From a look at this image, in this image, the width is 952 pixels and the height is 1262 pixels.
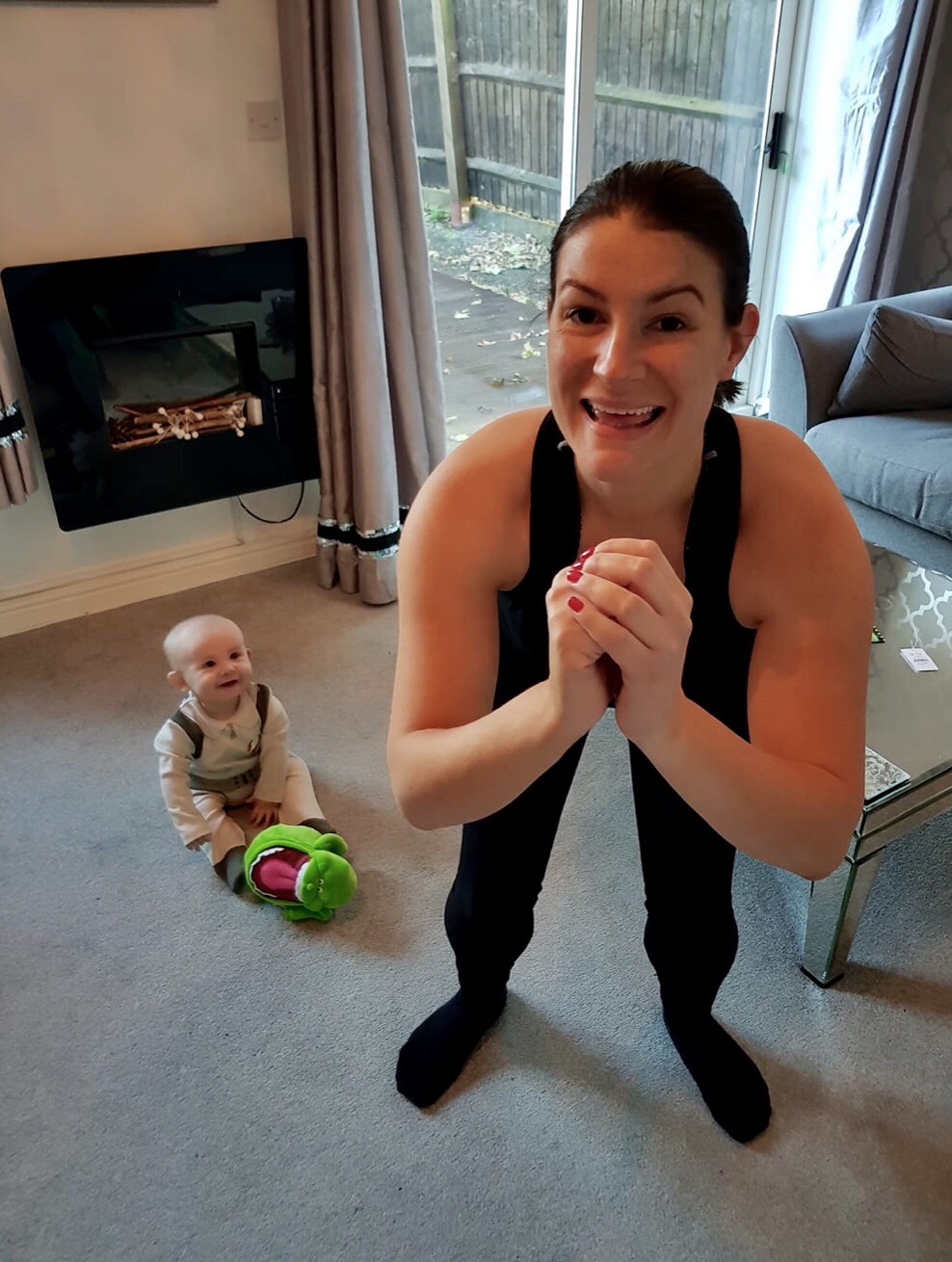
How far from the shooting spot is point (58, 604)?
2.54 m

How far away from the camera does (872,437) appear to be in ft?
8.25

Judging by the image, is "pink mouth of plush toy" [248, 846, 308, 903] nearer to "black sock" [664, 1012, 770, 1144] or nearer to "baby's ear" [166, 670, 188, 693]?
"baby's ear" [166, 670, 188, 693]

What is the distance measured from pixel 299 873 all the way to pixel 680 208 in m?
1.21

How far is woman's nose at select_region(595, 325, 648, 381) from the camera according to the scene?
839mm

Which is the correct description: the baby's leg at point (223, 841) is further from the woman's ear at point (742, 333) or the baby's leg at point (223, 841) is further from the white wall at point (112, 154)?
the woman's ear at point (742, 333)

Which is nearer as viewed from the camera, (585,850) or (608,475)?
(608,475)

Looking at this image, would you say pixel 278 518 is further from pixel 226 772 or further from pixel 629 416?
pixel 629 416

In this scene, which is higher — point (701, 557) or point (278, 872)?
point (701, 557)

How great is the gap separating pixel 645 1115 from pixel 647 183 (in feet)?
3.84

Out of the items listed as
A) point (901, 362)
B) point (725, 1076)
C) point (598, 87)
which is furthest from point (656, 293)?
point (598, 87)

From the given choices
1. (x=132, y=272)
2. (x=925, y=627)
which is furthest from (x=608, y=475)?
(x=132, y=272)

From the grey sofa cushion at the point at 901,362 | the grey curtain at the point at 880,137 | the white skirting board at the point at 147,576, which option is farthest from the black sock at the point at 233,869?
the grey curtain at the point at 880,137

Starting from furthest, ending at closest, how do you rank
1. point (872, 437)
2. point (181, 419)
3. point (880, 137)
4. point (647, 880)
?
point (880, 137) → point (872, 437) → point (181, 419) → point (647, 880)

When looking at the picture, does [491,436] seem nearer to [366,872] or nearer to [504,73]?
[366,872]
